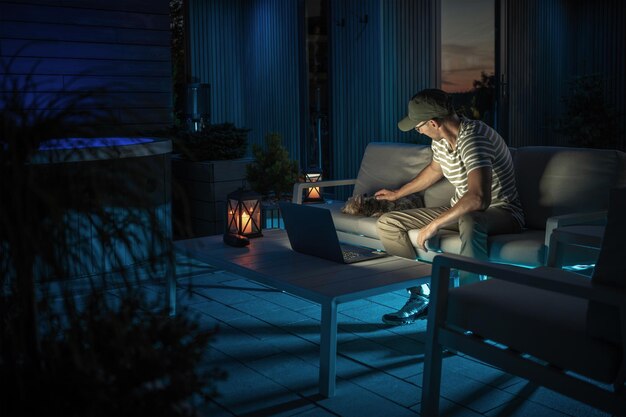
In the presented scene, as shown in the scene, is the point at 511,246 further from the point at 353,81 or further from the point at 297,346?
the point at 353,81

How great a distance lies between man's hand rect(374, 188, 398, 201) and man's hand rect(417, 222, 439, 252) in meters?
0.67

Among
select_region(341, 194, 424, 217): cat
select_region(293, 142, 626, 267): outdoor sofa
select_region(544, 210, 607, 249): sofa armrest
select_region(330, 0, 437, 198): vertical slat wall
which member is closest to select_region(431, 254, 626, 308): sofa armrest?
select_region(544, 210, 607, 249): sofa armrest

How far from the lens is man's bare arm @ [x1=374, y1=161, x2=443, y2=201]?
3.99 metres

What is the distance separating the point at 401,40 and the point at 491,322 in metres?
6.18

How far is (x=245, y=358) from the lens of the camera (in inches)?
121

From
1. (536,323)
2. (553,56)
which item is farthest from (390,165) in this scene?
(553,56)

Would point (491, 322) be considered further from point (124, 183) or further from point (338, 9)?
point (338, 9)

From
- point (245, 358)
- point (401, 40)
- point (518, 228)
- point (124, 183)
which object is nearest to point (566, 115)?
point (401, 40)

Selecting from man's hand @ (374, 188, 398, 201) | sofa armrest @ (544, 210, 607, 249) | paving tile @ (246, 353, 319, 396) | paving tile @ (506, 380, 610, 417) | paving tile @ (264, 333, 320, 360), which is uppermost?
man's hand @ (374, 188, 398, 201)

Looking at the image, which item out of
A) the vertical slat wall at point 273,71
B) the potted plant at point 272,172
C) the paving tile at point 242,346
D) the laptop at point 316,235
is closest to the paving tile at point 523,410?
the laptop at point 316,235

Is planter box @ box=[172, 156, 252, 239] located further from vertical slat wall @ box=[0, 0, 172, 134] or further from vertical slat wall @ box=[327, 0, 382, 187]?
vertical slat wall @ box=[327, 0, 382, 187]

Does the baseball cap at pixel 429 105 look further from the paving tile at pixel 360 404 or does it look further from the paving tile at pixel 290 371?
the paving tile at pixel 360 404

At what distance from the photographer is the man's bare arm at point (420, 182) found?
3.99 meters

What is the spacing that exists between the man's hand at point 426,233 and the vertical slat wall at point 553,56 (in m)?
5.78
